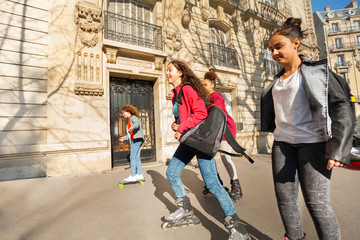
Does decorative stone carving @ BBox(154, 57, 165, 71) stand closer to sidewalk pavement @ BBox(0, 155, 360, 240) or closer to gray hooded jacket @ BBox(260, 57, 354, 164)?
sidewalk pavement @ BBox(0, 155, 360, 240)

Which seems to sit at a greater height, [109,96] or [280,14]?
[280,14]

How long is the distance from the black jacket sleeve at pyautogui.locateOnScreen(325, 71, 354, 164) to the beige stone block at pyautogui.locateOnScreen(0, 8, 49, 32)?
6.55m

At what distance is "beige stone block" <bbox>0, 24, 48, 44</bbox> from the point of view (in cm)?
446

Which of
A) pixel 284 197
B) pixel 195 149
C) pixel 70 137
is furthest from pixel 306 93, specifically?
pixel 70 137

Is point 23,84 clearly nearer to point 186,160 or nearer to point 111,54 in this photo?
point 111,54

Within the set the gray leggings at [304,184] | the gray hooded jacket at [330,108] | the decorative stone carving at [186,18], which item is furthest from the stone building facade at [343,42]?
the gray leggings at [304,184]

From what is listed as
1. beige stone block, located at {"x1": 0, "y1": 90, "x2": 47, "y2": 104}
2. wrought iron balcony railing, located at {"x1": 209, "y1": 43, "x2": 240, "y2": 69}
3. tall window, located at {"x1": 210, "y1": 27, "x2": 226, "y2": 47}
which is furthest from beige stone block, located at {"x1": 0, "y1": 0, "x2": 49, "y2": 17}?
tall window, located at {"x1": 210, "y1": 27, "x2": 226, "y2": 47}

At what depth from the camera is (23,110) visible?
4500 millimetres

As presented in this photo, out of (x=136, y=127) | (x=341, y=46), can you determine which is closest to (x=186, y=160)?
(x=136, y=127)

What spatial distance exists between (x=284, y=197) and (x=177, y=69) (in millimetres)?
1644

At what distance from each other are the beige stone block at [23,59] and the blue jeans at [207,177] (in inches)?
201

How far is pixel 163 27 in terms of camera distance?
6.98 meters

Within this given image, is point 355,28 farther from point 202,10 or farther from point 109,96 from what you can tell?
point 109,96

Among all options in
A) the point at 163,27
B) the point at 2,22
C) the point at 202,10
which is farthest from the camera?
the point at 202,10
